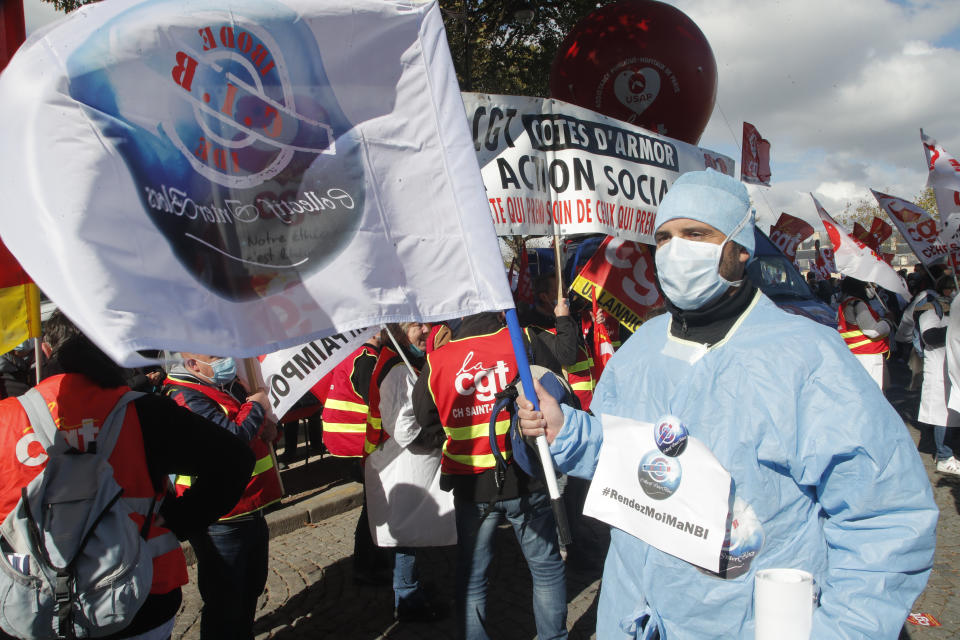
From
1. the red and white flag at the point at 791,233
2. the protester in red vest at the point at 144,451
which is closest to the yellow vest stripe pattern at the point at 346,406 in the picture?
the protester in red vest at the point at 144,451

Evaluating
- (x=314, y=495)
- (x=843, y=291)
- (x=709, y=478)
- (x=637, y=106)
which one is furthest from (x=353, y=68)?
(x=843, y=291)

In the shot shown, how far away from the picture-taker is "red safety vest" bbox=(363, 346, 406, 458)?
14.3 feet

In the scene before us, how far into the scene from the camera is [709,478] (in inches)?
69.9

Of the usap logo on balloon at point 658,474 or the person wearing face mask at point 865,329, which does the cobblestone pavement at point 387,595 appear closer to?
the person wearing face mask at point 865,329

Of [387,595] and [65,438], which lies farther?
[387,595]

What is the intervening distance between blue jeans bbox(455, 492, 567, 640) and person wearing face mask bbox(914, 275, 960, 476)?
540 centimetres

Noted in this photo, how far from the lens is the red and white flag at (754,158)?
6410 millimetres

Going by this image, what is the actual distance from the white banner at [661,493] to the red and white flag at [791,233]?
9036 mm

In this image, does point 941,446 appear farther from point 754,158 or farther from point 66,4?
point 66,4

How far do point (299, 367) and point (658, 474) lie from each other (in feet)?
7.04

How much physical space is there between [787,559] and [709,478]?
0.88ft

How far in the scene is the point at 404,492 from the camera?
430 centimetres

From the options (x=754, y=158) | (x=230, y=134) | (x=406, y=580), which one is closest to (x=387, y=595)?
(x=406, y=580)

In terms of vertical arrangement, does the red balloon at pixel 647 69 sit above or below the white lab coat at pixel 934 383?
above
